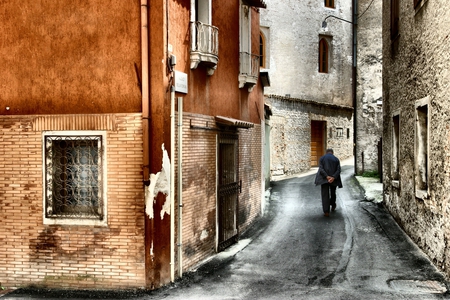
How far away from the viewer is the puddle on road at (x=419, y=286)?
7742 millimetres

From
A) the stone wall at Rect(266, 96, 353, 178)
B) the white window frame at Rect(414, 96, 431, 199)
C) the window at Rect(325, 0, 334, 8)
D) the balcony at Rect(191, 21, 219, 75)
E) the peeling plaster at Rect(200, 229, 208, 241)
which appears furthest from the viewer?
the window at Rect(325, 0, 334, 8)

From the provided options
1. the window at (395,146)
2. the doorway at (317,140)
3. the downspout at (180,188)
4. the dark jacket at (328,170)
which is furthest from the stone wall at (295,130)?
the downspout at (180,188)

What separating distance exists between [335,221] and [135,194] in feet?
21.9

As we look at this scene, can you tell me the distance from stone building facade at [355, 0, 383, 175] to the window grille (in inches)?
606

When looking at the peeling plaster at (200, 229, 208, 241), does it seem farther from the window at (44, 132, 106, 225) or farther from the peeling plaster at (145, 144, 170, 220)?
the window at (44, 132, 106, 225)

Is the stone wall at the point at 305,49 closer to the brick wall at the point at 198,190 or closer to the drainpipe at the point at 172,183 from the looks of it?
the brick wall at the point at 198,190

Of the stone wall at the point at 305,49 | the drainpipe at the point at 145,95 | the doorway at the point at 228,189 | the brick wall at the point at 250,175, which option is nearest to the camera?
the drainpipe at the point at 145,95

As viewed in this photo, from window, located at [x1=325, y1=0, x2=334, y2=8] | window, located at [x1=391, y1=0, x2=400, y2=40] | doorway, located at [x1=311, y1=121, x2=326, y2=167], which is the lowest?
doorway, located at [x1=311, y1=121, x2=326, y2=167]

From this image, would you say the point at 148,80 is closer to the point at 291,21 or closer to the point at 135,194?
the point at 135,194

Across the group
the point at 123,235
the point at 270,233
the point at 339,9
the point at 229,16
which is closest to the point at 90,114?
the point at 123,235

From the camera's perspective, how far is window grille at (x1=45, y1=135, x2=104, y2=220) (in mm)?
8328

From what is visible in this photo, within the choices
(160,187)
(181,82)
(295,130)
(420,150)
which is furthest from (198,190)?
(295,130)

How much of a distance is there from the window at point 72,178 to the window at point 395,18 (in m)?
8.24

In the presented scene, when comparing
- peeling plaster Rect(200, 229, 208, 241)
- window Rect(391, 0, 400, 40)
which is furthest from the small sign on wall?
window Rect(391, 0, 400, 40)
